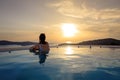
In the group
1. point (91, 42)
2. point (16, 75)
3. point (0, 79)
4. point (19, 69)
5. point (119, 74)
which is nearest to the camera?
point (0, 79)

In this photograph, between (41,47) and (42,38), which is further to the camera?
(41,47)

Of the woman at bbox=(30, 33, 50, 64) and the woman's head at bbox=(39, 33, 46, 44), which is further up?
the woman's head at bbox=(39, 33, 46, 44)

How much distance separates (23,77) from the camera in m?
7.37

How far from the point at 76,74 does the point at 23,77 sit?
251cm

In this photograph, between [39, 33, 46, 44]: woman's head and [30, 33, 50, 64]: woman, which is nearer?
[39, 33, 46, 44]: woman's head

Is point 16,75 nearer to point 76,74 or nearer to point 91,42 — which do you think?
point 76,74

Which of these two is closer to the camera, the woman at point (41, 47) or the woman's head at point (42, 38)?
the woman's head at point (42, 38)

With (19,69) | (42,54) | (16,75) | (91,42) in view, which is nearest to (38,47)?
(42,54)

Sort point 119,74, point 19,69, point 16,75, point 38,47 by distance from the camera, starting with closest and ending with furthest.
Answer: point 16,75, point 119,74, point 19,69, point 38,47

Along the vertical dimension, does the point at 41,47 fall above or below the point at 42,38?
below

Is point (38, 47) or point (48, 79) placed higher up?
point (38, 47)

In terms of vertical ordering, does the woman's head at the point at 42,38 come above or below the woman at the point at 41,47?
above

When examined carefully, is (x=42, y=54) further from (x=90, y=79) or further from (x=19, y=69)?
(x=90, y=79)

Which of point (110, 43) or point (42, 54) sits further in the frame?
point (110, 43)
